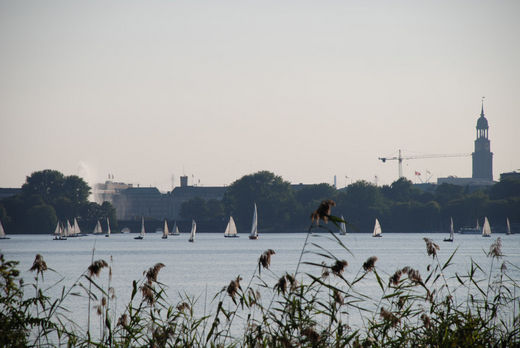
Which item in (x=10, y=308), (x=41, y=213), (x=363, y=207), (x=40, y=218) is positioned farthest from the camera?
(x=363, y=207)

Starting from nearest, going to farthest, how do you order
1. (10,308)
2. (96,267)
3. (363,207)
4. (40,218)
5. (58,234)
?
(96,267) < (10,308) < (58,234) < (40,218) < (363,207)

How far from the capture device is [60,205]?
19775cm

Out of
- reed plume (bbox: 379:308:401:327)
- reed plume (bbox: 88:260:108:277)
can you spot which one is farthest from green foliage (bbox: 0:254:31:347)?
reed plume (bbox: 379:308:401:327)

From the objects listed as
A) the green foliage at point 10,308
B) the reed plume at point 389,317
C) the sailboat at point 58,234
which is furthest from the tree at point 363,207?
the reed plume at point 389,317

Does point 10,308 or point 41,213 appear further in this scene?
point 41,213

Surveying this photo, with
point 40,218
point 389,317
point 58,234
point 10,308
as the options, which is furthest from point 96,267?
point 40,218

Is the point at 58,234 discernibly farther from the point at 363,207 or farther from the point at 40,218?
the point at 363,207

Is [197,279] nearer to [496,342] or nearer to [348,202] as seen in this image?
[496,342]

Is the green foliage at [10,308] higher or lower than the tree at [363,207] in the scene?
lower

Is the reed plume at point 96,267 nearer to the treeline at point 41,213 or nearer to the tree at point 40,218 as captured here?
the treeline at point 41,213

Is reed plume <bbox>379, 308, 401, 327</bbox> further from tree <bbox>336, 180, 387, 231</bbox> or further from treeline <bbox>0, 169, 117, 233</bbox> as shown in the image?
tree <bbox>336, 180, 387, 231</bbox>

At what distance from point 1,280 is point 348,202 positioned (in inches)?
7497

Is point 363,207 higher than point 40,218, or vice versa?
point 363,207

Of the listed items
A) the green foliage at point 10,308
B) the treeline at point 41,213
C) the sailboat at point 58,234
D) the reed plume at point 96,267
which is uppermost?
the treeline at point 41,213
